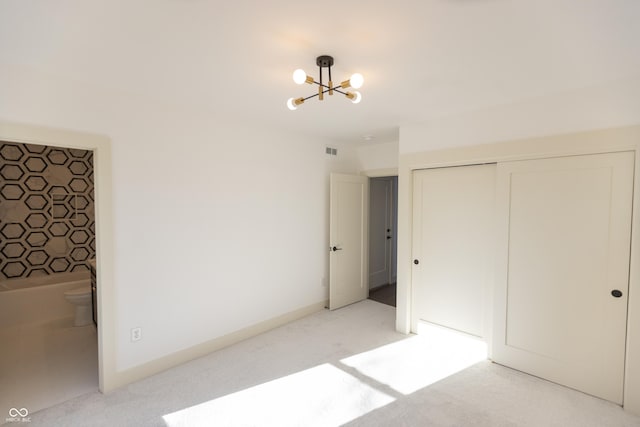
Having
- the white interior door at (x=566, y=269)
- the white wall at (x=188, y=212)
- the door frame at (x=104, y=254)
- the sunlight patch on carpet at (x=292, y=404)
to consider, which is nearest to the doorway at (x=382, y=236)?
the white wall at (x=188, y=212)

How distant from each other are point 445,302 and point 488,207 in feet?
3.83

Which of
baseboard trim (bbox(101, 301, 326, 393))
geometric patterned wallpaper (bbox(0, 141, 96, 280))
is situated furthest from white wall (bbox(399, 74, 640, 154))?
geometric patterned wallpaper (bbox(0, 141, 96, 280))

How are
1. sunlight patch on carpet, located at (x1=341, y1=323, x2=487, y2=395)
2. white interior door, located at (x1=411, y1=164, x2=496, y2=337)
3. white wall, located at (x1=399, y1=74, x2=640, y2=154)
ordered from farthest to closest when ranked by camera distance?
white interior door, located at (x1=411, y1=164, x2=496, y2=337), sunlight patch on carpet, located at (x1=341, y1=323, x2=487, y2=395), white wall, located at (x1=399, y1=74, x2=640, y2=154)

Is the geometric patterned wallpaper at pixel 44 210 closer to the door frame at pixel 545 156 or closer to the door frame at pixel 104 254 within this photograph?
the door frame at pixel 104 254

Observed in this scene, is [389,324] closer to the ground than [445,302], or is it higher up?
closer to the ground

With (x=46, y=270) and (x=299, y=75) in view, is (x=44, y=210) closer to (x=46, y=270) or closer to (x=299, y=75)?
(x=46, y=270)

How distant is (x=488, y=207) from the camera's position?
3088 mm

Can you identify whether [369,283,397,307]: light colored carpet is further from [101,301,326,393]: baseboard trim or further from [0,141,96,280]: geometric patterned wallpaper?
[0,141,96,280]: geometric patterned wallpaper

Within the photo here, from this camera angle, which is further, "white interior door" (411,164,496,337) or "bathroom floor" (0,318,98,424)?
"white interior door" (411,164,496,337)

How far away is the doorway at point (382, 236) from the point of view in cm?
545

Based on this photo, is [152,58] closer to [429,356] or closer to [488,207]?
[488,207]

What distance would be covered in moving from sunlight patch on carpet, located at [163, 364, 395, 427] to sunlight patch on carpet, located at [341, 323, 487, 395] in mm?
254

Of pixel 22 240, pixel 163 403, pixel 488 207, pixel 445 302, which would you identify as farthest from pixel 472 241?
pixel 22 240

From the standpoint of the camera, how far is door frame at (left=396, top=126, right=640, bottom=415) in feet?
7.36
